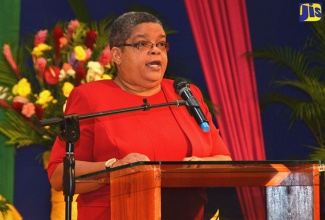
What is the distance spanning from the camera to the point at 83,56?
199 inches

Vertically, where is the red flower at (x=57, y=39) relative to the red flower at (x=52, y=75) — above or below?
above

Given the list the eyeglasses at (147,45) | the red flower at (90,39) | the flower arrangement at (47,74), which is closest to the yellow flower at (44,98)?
the flower arrangement at (47,74)

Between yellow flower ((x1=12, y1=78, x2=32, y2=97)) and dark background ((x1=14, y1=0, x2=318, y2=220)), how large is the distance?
1.07m

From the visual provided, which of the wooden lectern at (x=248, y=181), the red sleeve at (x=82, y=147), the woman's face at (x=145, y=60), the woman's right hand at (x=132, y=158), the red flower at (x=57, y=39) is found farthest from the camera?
the red flower at (x=57, y=39)

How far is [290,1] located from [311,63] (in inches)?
20.4

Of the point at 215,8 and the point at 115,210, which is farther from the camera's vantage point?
the point at 215,8

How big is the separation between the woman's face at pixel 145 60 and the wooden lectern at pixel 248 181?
2.67ft

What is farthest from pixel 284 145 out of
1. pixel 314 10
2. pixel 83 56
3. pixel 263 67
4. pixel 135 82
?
pixel 135 82

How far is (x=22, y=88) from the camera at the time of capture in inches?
201

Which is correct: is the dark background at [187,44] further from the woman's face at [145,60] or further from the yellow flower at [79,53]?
the woman's face at [145,60]

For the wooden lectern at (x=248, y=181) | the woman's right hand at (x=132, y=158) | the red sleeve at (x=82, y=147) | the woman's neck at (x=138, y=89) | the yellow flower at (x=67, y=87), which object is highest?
the yellow flower at (x=67, y=87)

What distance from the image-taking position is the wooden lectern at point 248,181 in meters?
2.47

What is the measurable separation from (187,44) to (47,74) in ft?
5.62

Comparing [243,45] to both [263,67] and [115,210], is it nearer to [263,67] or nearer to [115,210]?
[263,67]
